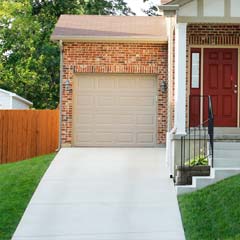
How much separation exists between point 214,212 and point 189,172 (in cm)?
202

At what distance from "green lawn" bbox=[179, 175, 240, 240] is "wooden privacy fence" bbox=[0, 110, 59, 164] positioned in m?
9.78

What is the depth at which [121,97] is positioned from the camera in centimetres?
1678

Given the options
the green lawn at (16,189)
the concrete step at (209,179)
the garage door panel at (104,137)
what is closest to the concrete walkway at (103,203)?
the green lawn at (16,189)

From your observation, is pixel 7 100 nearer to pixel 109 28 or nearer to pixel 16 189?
pixel 109 28

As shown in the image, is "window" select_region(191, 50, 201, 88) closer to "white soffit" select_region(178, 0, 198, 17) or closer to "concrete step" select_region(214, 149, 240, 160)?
"white soffit" select_region(178, 0, 198, 17)

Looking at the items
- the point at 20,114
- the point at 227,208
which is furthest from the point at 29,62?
the point at 227,208

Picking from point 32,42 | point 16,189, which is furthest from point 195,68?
point 32,42

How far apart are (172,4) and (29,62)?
859 inches

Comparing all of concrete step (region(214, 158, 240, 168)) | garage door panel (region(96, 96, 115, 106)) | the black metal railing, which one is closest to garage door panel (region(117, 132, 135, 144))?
garage door panel (region(96, 96, 115, 106))

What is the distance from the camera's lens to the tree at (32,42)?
102 feet

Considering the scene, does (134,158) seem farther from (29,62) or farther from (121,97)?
(29,62)

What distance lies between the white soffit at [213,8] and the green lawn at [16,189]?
5279 mm

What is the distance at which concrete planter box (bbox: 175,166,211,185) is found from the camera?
34.0ft

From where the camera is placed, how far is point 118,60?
54.4 ft
